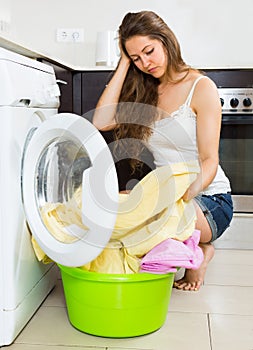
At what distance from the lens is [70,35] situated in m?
2.94

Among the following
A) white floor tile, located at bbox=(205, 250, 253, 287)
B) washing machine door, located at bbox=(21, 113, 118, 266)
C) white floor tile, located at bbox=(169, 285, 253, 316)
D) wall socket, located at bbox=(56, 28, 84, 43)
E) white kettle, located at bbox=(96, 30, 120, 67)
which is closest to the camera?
washing machine door, located at bbox=(21, 113, 118, 266)

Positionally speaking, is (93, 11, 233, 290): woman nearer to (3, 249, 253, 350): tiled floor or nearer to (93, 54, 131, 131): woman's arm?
(93, 54, 131, 131): woman's arm

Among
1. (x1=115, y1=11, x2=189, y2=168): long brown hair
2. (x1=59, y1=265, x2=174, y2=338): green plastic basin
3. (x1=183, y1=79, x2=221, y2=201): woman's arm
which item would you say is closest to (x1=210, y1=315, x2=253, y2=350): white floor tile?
(x1=59, y1=265, x2=174, y2=338): green plastic basin

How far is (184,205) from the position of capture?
1.64m

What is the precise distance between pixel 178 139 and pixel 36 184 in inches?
24.6

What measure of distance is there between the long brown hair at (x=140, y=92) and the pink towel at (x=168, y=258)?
598mm

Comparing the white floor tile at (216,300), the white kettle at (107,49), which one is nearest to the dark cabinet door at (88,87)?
the white kettle at (107,49)

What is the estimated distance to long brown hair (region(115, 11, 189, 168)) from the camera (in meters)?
1.83

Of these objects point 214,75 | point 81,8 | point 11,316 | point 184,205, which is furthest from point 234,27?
point 11,316

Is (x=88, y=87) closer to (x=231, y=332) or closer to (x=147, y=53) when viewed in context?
(x=147, y=53)

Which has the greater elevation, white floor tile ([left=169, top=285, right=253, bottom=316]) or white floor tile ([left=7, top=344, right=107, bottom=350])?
white floor tile ([left=7, top=344, right=107, bottom=350])

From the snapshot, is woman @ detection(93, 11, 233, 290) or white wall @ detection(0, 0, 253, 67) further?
white wall @ detection(0, 0, 253, 67)

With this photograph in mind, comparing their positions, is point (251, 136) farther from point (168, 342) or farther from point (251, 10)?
point (168, 342)

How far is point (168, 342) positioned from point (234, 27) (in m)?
1.87
